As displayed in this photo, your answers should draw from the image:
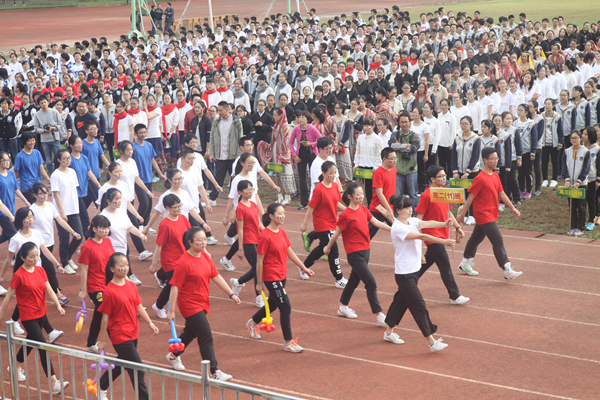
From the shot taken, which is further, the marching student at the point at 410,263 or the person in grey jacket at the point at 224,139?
the person in grey jacket at the point at 224,139

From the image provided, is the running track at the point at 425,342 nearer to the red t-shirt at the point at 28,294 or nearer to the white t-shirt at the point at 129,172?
the red t-shirt at the point at 28,294

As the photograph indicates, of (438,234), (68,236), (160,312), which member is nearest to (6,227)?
(68,236)

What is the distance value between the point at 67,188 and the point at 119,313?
4.14 meters

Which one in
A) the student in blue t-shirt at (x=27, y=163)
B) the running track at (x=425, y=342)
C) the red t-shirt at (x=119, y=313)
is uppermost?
the student in blue t-shirt at (x=27, y=163)

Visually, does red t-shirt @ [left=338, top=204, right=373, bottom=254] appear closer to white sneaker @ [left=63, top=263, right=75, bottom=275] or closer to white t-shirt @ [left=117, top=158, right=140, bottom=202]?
white t-shirt @ [left=117, top=158, right=140, bottom=202]

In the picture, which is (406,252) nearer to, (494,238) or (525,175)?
(494,238)

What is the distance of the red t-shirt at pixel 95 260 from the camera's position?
301 inches

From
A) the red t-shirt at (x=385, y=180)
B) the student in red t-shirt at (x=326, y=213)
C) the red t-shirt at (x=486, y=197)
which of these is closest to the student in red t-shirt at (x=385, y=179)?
the red t-shirt at (x=385, y=180)

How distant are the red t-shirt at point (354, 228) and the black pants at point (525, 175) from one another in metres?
6.46

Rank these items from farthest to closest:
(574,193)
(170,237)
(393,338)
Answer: (574,193) → (170,237) → (393,338)

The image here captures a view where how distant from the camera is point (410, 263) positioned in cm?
760

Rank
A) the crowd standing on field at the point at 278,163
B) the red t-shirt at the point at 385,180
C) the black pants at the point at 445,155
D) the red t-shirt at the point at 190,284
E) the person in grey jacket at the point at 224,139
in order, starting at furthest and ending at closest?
the black pants at the point at 445,155, the person in grey jacket at the point at 224,139, the red t-shirt at the point at 385,180, the crowd standing on field at the point at 278,163, the red t-shirt at the point at 190,284

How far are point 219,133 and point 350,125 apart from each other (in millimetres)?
2647

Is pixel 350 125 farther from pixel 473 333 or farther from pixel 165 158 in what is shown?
pixel 473 333
